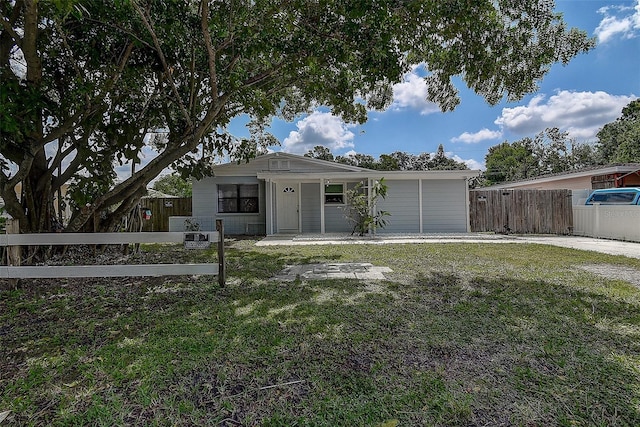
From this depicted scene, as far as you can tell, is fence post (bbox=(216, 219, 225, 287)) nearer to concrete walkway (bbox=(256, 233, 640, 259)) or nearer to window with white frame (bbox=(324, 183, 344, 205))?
concrete walkway (bbox=(256, 233, 640, 259))

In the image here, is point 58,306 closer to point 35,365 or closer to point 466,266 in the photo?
point 35,365

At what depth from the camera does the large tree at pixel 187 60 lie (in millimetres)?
5016

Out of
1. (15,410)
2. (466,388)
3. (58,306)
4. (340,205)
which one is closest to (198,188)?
(340,205)

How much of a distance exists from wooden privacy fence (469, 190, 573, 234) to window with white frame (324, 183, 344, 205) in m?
5.33

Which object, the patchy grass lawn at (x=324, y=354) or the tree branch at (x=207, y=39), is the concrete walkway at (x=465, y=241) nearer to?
the patchy grass lawn at (x=324, y=354)

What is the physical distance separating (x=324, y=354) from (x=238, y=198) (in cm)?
1234

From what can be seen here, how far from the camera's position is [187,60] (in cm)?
671

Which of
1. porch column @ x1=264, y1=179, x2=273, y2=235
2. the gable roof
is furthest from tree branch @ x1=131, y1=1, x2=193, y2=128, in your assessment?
the gable roof

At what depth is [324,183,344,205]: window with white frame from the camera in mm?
13848

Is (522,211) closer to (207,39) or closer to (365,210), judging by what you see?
(365,210)

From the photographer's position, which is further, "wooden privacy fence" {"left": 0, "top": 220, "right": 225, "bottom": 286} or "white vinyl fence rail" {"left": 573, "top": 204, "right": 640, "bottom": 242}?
"white vinyl fence rail" {"left": 573, "top": 204, "right": 640, "bottom": 242}

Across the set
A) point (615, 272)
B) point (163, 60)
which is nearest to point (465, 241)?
point (615, 272)

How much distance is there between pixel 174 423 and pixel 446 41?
22.6 feet

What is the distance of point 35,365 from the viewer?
8.80ft
